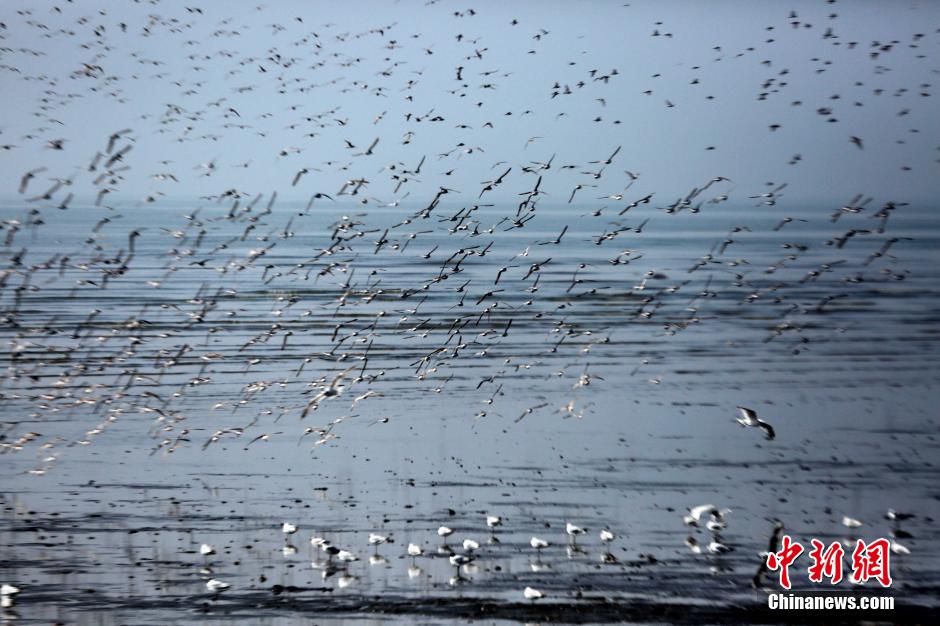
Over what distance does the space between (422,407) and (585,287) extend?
23.7 m

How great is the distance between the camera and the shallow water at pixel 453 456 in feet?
32.4

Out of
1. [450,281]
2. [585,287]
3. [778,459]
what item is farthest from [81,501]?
[450,281]

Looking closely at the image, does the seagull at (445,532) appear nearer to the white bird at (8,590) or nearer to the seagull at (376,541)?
the seagull at (376,541)

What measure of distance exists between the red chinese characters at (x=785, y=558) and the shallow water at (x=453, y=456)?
0.93ft

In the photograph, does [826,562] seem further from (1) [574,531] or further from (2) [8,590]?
(2) [8,590]

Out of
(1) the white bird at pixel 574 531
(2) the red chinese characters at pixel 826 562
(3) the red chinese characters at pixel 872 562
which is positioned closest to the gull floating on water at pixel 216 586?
(1) the white bird at pixel 574 531

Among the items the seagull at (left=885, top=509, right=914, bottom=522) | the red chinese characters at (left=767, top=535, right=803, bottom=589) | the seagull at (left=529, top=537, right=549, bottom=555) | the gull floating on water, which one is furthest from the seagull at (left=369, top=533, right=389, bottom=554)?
the seagull at (left=885, top=509, right=914, bottom=522)

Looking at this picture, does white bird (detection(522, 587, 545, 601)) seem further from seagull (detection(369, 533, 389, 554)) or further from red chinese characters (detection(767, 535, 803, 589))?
red chinese characters (detection(767, 535, 803, 589))

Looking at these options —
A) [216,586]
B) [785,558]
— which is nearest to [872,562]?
[785,558]

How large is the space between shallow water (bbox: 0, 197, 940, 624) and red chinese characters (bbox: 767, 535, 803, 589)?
0.93 feet

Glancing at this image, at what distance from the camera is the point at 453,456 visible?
14781mm

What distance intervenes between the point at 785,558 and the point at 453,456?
5.58m

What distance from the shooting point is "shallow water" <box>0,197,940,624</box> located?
32.4ft

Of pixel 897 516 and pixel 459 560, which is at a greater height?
pixel 897 516
